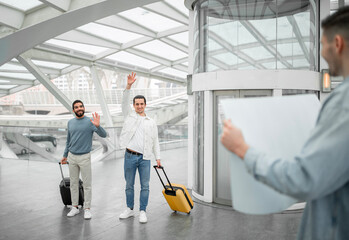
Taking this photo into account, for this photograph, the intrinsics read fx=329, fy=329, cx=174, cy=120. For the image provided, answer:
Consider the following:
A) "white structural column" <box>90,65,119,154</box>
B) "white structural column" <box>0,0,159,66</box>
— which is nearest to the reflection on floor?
"white structural column" <box>0,0,159,66</box>

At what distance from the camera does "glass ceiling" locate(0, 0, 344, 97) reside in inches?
375

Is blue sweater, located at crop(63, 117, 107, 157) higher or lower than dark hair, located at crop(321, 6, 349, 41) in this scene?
lower

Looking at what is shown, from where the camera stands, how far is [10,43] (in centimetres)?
991

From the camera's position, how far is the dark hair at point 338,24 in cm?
139

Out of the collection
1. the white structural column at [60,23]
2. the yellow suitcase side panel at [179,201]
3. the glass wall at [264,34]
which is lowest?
the yellow suitcase side panel at [179,201]

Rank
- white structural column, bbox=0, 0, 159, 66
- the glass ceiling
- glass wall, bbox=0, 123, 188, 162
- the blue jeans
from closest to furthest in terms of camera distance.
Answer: the blue jeans
white structural column, bbox=0, 0, 159, 66
the glass ceiling
glass wall, bbox=0, 123, 188, 162

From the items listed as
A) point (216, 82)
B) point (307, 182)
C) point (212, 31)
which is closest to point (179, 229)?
point (216, 82)

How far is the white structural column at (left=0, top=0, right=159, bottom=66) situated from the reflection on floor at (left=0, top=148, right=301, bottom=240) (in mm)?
4246

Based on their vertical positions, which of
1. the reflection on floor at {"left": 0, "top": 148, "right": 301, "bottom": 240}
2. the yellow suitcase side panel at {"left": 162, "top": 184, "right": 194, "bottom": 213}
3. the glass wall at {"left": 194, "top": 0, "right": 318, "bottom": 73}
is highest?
the glass wall at {"left": 194, "top": 0, "right": 318, "bottom": 73}

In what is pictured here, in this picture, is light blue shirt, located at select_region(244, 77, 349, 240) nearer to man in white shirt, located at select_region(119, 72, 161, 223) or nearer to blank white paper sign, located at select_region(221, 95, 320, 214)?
blank white paper sign, located at select_region(221, 95, 320, 214)

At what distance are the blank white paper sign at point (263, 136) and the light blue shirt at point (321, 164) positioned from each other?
12 centimetres

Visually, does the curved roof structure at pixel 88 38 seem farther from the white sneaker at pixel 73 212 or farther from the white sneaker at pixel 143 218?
the white sneaker at pixel 143 218

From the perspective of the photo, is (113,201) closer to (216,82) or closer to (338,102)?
(216,82)

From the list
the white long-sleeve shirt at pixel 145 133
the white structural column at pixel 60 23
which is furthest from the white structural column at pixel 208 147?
the white structural column at pixel 60 23
